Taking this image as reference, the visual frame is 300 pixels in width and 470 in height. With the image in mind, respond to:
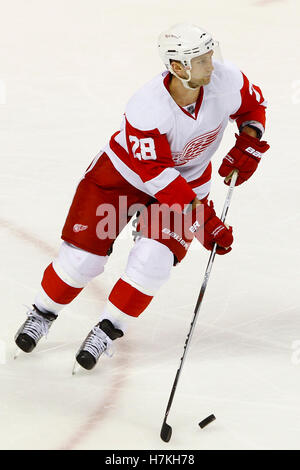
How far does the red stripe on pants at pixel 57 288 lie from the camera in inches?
130

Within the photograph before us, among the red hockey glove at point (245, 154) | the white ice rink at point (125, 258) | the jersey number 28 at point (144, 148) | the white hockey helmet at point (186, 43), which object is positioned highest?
the white hockey helmet at point (186, 43)

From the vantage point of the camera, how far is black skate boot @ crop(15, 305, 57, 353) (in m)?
3.31

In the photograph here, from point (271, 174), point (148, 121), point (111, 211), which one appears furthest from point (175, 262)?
point (271, 174)

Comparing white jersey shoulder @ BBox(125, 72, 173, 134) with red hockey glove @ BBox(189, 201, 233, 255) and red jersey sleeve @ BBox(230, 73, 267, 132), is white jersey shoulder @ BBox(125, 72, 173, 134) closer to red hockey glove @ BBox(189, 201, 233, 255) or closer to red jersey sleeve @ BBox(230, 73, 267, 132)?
red hockey glove @ BBox(189, 201, 233, 255)

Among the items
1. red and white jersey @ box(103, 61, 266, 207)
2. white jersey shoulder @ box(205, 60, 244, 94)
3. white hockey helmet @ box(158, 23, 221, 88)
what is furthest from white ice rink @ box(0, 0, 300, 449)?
white hockey helmet @ box(158, 23, 221, 88)

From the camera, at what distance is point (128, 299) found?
123 inches

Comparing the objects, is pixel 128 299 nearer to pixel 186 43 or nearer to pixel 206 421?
pixel 206 421

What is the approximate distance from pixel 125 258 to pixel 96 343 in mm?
942

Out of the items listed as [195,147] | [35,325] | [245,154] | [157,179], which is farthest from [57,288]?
[245,154]

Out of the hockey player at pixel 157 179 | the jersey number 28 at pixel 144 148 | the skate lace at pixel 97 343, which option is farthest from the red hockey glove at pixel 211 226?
the skate lace at pixel 97 343

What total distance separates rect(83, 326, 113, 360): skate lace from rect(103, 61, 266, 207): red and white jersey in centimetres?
50

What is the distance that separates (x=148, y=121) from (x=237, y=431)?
0.98 metres

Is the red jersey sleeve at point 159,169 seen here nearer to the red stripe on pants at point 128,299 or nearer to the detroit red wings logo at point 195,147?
the detroit red wings logo at point 195,147
